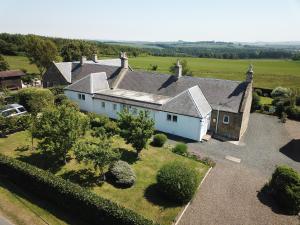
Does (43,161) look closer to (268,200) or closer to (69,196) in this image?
(69,196)

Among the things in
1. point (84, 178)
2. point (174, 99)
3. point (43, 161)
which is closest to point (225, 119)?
point (174, 99)

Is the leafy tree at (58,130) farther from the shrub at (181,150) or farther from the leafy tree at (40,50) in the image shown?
the leafy tree at (40,50)

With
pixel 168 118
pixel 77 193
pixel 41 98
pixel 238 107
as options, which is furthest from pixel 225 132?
pixel 41 98

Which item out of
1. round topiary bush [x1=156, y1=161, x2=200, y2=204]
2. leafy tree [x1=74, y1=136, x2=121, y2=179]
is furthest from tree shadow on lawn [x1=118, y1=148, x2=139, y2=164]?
round topiary bush [x1=156, y1=161, x2=200, y2=204]

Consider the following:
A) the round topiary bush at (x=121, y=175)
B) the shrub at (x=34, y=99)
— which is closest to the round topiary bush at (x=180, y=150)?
the round topiary bush at (x=121, y=175)

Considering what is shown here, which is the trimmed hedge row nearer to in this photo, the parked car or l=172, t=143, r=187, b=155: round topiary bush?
the parked car

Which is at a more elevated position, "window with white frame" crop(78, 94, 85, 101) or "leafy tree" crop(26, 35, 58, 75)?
"leafy tree" crop(26, 35, 58, 75)
